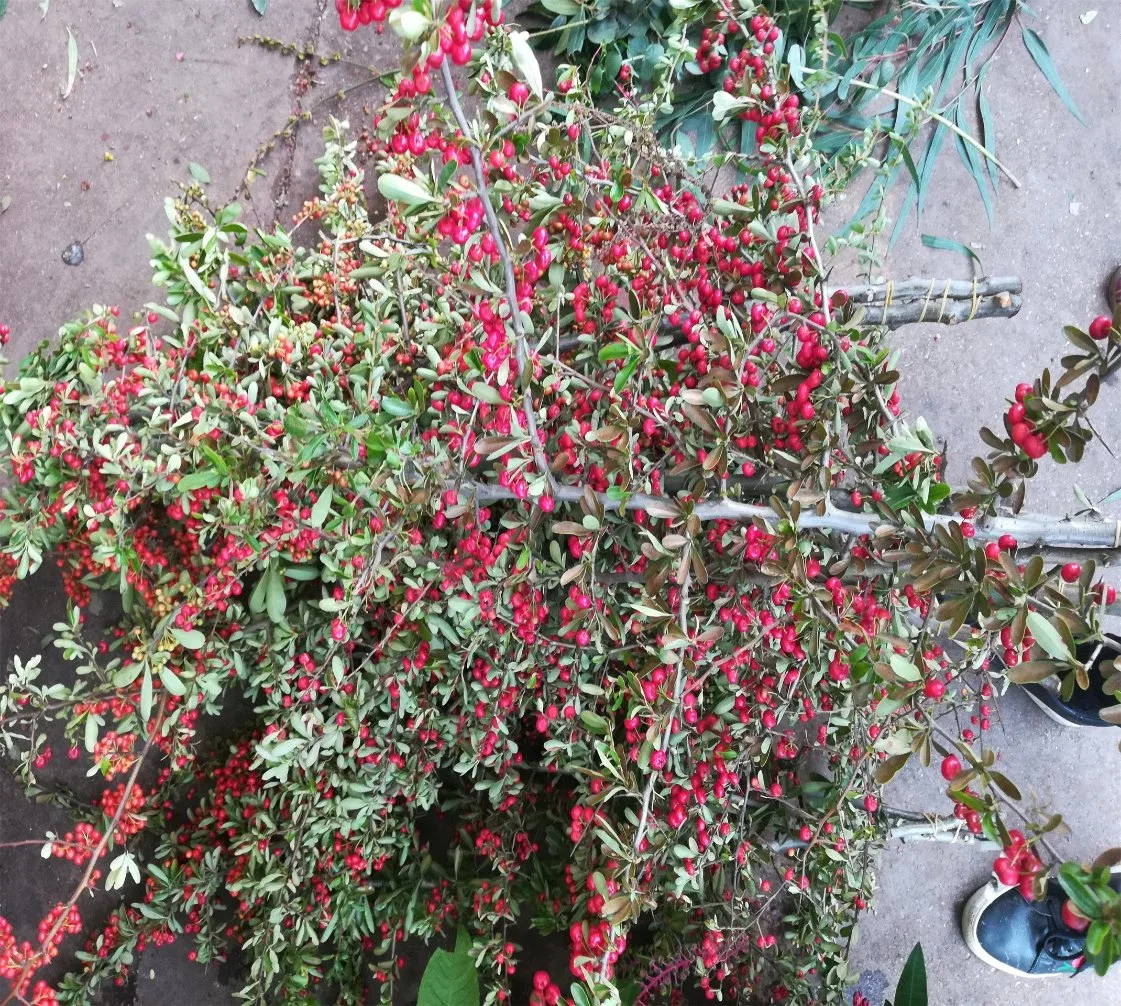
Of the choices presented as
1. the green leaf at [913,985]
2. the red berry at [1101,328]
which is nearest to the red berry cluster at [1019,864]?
the red berry at [1101,328]

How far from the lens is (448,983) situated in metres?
1.66

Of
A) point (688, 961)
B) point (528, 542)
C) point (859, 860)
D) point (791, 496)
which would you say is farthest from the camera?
point (859, 860)

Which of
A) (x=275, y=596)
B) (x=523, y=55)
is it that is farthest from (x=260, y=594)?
(x=523, y=55)

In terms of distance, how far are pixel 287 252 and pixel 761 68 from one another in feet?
3.77

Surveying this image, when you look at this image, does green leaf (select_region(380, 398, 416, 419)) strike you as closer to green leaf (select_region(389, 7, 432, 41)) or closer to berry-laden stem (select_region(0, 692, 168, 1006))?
green leaf (select_region(389, 7, 432, 41))

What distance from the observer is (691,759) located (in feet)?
5.51

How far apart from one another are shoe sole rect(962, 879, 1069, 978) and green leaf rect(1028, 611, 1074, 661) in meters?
1.77

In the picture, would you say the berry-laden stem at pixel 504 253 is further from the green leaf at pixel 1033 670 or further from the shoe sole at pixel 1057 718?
the shoe sole at pixel 1057 718

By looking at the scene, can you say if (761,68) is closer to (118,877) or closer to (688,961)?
(688,961)

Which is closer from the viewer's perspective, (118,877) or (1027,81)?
(118,877)

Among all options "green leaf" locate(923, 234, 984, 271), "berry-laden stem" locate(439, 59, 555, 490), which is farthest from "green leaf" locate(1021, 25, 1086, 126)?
"berry-laden stem" locate(439, 59, 555, 490)

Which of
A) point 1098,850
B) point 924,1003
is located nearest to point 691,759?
point 924,1003

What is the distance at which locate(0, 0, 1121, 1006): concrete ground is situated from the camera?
2305 millimetres

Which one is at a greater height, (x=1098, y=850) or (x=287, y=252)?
(x=287, y=252)
